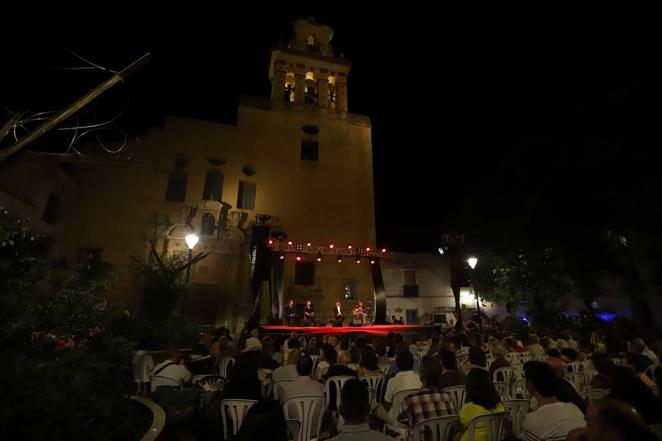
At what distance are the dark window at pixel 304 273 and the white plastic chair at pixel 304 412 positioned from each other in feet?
58.4

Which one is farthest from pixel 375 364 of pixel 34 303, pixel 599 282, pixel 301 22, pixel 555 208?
pixel 301 22

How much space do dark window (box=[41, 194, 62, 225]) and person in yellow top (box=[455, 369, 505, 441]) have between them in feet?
64.5

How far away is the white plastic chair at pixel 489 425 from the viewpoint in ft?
9.05

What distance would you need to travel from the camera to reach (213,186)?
2133 cm

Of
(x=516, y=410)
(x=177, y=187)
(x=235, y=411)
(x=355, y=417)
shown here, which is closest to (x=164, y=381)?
(x=235, y=411)

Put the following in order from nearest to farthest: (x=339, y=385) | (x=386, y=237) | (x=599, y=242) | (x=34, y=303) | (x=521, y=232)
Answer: (x=34, y=303) < (x=339, y=385) < (x=599, y=242) < (x=521, y=232) < (x=386, y=237)

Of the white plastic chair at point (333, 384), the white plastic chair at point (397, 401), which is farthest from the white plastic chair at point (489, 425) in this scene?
the white plastic chair at point (333, 384)

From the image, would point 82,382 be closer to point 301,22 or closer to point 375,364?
point 375,364

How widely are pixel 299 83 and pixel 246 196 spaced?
35.9ft

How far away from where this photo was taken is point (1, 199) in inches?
494

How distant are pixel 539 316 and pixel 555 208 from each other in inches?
239

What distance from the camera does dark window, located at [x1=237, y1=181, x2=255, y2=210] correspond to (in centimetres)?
2158

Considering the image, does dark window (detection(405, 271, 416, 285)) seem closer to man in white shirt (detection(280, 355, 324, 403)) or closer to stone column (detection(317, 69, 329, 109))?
stone column (detection(317, 69, 329, 109))

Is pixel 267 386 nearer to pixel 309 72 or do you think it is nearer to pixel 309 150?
pixel 309 150
